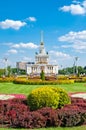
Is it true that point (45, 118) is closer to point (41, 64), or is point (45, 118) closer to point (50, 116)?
point (50, 116)

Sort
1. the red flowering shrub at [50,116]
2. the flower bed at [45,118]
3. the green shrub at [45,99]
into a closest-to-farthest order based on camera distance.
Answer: the flower bed at [45,118]
the red flowering shrub at [50,116]
the green shrub at [45,99]

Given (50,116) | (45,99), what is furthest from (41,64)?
(50,116)

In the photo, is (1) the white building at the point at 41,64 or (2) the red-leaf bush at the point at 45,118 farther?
(1) the white building at the point at 41,64

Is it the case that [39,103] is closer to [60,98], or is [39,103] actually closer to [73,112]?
[60,98]

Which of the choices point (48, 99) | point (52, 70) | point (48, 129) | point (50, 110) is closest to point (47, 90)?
point (48, 99)

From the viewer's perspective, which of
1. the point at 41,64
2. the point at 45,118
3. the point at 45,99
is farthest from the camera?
the point at 41,64

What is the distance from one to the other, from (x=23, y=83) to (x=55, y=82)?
3.94 metres

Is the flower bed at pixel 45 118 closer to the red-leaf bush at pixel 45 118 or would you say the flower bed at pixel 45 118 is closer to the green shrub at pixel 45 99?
the red-leaf bush at pixel 45 118

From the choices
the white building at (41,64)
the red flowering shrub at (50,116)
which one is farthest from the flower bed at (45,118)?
the white building at (41,64)

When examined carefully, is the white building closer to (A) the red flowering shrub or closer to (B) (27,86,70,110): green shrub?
(B) (27,86,70,110): green shrub

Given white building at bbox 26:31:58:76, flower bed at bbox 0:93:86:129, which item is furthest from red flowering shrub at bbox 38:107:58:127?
white building at bbox 26:31:58:76

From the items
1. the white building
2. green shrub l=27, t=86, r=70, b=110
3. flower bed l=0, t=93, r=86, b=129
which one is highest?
the white building

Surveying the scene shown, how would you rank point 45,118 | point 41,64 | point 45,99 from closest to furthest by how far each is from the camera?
point 45,118 < point 45,99 < point 41,64

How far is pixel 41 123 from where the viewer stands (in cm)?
893
